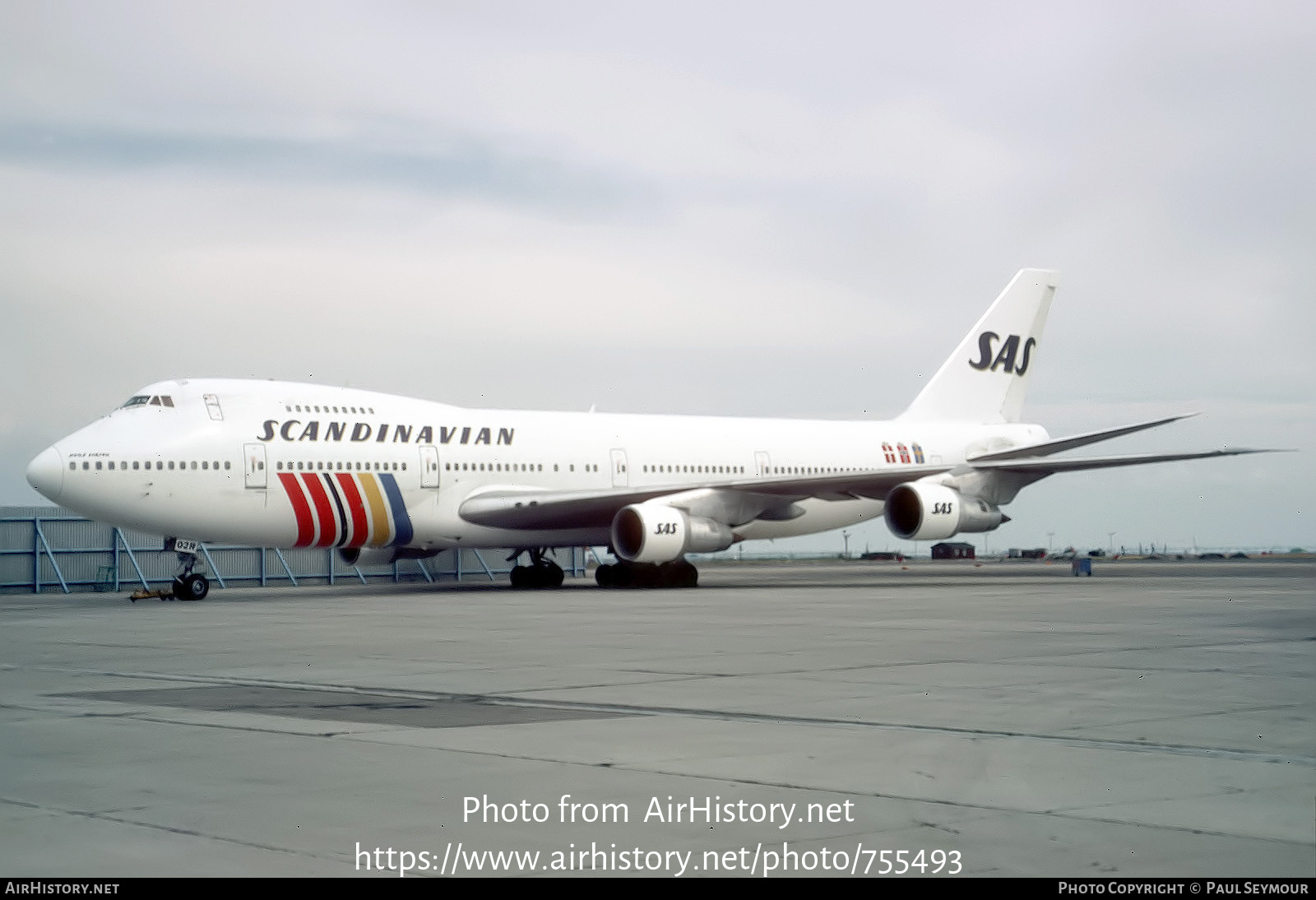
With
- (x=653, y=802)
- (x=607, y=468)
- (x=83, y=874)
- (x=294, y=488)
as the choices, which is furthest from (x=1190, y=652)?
(x=607, y=468)

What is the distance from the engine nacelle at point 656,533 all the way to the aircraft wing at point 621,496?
553 mm

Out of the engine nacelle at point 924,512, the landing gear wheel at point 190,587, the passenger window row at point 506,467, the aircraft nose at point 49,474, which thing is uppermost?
the passenger window row at point 506,467

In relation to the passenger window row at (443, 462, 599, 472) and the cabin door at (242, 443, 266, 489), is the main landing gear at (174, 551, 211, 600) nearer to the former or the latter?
the cabin door at (242, 443, 266, 489)

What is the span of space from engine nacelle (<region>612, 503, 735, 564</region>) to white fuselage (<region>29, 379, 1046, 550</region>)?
3.34 ft

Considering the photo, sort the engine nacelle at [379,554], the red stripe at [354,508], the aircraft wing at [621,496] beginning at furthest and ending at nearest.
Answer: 1. the engine nacelle at [379,554]
2. the aircraft wing at [621,496]
3. the red stripe at [354,508]

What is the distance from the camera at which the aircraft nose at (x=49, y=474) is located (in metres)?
24.7

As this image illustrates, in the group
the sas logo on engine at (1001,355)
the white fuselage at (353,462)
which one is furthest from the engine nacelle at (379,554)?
the sas logo on engine at (1001,355)

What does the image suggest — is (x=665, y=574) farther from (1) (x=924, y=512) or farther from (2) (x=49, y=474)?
(2) (x=49, y=474)

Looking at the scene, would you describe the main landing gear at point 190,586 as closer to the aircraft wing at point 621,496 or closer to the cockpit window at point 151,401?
the cockpit window at point 151,401

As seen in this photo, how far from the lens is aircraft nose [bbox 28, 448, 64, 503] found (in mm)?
24703

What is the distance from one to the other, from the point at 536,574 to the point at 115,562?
11.6 meters

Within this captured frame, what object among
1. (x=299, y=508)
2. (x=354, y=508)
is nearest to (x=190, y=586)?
(x=299, y=508)

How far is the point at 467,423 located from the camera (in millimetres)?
29750

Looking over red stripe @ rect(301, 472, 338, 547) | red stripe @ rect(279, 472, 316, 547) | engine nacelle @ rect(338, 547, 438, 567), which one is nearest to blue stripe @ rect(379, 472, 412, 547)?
red stripe @ rect(301, 472, 338, 547)
